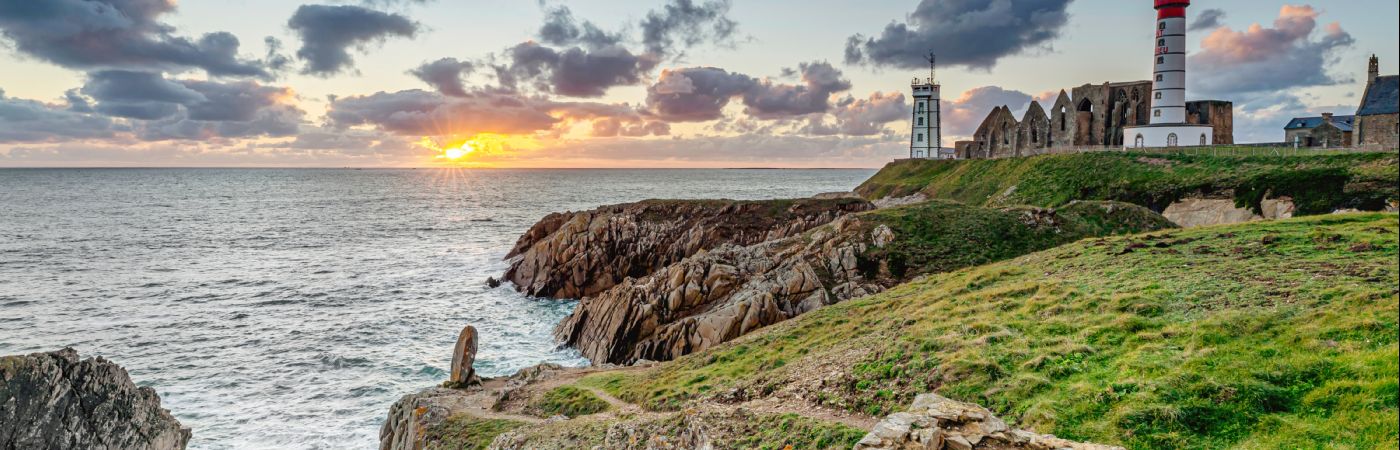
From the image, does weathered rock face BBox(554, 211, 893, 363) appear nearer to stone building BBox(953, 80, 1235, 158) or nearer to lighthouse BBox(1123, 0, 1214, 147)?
lighthouse BBox(1123, 0, 1214, 147)

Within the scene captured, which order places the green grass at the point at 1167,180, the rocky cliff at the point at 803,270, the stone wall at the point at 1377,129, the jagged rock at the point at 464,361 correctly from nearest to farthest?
the jagged rock at the point at 464,361 → the rocky cliff at the point at 803,270 → the green grass at the point at 1167,180 → the stone wall at the point at 1377,129

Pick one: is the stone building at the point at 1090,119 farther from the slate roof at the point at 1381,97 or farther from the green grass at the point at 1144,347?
the green grass at the point at 1144,347

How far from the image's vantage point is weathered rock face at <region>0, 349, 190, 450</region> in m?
18.1

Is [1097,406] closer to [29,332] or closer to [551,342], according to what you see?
[551,342]

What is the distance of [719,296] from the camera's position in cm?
3803

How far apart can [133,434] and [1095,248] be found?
37.9 metres

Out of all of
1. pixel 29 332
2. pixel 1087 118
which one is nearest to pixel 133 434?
pixel 29 332

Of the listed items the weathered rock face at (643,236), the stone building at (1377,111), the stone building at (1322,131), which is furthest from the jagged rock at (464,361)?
the stone building at (1322,131)

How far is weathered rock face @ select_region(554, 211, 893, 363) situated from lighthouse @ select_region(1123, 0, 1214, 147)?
50286 mm

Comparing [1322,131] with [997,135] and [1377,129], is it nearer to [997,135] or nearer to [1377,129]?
[1377,129]

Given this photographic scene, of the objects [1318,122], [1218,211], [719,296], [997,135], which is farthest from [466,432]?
[997,135]

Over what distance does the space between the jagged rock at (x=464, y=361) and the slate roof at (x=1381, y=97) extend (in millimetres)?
73017

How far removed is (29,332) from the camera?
41.5m

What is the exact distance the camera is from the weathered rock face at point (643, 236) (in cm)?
5900
